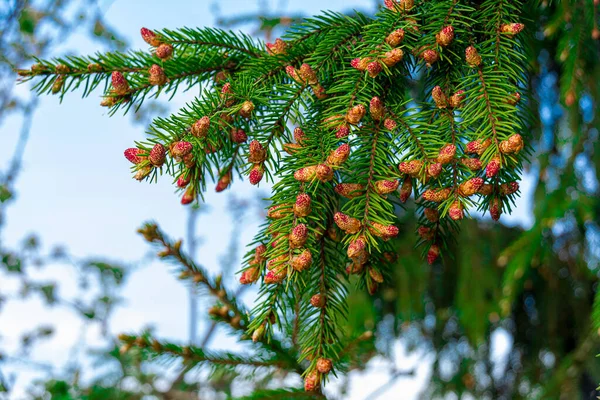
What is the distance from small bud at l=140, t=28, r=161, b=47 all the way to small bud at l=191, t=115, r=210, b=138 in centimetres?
18

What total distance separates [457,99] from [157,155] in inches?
12.4

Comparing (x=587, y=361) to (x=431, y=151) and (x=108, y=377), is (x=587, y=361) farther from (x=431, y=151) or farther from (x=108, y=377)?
(x=108, y=377)

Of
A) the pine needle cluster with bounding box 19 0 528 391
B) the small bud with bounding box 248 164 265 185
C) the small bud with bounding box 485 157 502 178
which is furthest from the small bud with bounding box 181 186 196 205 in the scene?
the small bud with bounding box 485 157 502 178

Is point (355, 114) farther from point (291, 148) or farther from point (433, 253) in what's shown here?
point (433, 253)

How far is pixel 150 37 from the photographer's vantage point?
617 mm

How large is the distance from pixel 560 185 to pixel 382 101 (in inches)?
40.7

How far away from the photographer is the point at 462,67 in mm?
602

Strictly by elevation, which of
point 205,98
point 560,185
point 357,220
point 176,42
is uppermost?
point 560,185

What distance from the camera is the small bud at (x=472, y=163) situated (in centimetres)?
52

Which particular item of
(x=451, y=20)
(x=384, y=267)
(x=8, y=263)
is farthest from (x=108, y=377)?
(x=451, y=20)

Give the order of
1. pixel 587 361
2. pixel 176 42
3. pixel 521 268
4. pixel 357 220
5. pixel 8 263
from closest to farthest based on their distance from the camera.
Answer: pixel 357 220 < pixel 176 42 < pixel 521 268 < pixel 587 361 < pixel 8 263

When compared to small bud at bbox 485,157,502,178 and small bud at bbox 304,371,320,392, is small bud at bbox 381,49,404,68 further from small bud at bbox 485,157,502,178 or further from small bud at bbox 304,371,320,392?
small bud at bbox 304,371,320,392

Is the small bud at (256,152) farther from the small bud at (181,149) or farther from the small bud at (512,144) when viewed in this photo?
the small bud at (512,144)

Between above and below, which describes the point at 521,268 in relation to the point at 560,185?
below
